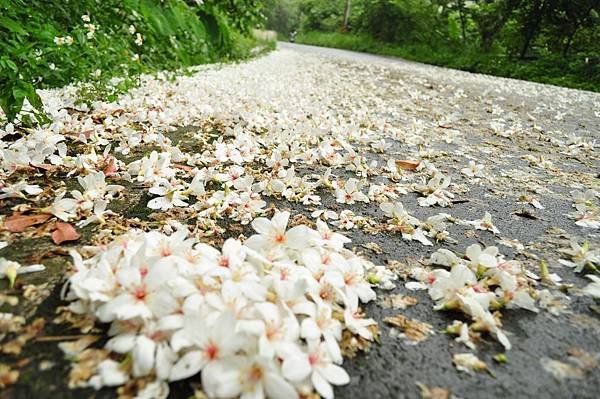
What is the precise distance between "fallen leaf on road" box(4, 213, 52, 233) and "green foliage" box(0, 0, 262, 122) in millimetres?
988

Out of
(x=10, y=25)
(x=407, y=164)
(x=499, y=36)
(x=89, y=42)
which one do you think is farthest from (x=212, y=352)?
(x=499, y=36)

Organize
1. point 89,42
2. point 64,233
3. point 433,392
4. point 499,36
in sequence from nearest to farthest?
point 433,392 < point 64,233 < point 89,42 < point 499,36

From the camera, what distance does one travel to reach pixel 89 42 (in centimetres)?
395

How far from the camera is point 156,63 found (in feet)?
20.4

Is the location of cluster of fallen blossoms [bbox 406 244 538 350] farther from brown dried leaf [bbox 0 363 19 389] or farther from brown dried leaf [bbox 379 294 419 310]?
brown dried leaf [bbox 0 363 19 389]

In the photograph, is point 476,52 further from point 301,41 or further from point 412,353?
point 301,41

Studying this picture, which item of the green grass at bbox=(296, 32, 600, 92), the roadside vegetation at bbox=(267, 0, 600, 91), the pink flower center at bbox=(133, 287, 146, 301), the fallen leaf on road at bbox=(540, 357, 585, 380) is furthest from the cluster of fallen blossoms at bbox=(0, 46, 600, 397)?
the roadside vegetation at bbox=(267, 0, 600, 91)

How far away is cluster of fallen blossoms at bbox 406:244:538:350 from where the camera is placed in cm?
122

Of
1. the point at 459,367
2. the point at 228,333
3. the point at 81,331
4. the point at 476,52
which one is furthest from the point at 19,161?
the point at 476,52

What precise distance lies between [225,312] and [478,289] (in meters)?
0.89

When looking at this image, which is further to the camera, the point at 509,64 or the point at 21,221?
the point at 509,64

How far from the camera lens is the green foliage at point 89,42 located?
2.56 meters

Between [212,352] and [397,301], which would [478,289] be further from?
[212,352]

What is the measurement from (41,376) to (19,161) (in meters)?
1.44
